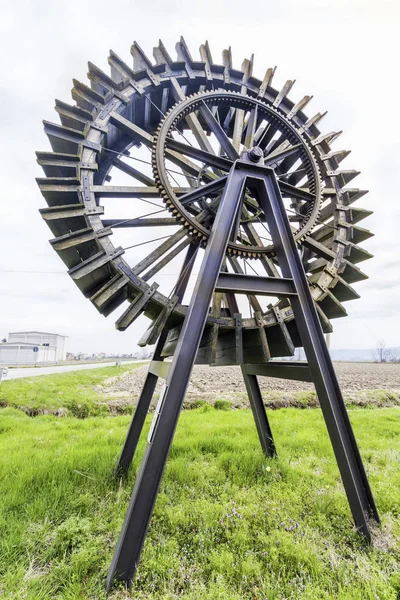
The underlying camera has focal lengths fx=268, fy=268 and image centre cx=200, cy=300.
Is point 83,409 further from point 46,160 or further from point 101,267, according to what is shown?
point 46,160

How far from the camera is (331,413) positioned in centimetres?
246

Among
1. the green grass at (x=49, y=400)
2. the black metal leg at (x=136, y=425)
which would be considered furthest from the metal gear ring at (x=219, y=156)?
the green grass at (x=49, y=400)

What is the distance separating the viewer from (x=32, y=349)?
45125 millimetres

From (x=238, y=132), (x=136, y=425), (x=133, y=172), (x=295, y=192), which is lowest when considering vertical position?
(x=136, y=425)

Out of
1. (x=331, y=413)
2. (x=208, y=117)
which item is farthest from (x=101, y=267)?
(x=331, y=413)

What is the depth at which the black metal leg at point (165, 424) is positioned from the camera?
198 cm

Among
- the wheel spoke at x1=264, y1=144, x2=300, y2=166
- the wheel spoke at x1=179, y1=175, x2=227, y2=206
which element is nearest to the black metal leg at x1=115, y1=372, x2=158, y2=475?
the wheel spoke at x1=179, y1=175, x2=227, y2=206

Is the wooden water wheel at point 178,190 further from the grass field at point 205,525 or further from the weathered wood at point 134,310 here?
the grass field at point 205,525

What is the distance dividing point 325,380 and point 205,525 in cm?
196

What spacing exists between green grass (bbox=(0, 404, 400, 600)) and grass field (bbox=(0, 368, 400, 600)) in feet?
0.04

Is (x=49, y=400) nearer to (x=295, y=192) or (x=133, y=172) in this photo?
(x=133, y=172)

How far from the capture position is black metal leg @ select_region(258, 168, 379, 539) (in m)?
2.46

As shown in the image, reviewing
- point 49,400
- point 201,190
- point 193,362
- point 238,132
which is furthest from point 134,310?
point 49,400

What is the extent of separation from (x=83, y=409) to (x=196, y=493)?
21.2 feet
